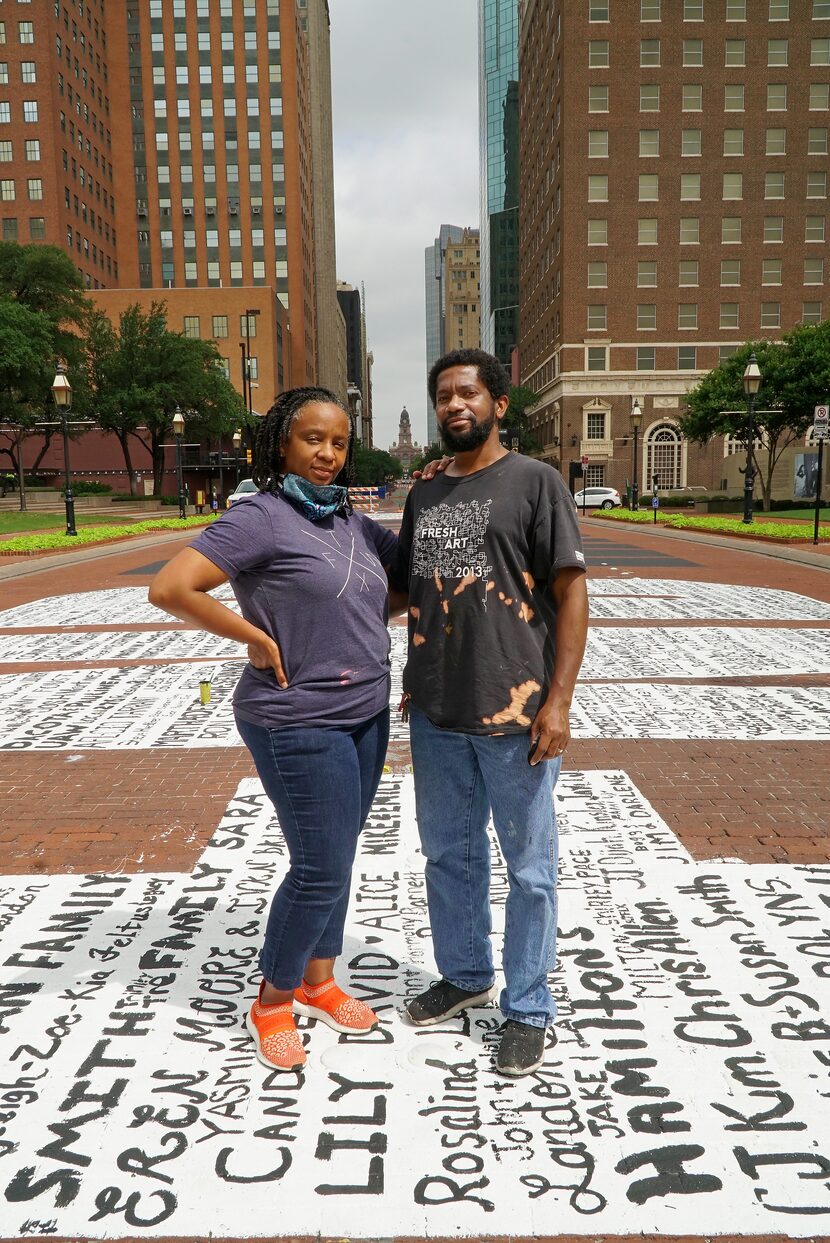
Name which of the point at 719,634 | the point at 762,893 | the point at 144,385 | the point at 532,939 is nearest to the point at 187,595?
the point at 532,939

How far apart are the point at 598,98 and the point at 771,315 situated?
1996 centimetres

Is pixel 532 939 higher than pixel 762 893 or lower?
higher

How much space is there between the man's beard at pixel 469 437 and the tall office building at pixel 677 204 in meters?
66.5

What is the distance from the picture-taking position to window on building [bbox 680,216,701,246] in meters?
67.8

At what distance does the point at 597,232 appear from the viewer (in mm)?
68250

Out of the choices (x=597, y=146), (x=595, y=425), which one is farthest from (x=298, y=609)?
(x=597, y=146)

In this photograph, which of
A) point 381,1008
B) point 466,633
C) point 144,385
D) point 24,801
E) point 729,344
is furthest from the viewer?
point 729,344

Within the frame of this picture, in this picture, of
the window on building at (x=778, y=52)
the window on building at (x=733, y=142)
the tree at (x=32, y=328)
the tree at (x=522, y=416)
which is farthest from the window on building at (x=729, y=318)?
the tree at (x=32, y=328)

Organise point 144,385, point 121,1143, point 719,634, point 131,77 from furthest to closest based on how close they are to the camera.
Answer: point 131,77, point 144,385, point 719,634, point 121,1143

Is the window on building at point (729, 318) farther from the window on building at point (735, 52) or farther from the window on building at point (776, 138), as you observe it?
the window on building at point (735, 52)

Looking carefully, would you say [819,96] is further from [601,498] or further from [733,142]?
[601,498]

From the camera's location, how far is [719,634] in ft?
36.1

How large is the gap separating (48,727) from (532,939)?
17.7 ft

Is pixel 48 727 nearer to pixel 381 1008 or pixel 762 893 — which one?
pixel 381 1008
